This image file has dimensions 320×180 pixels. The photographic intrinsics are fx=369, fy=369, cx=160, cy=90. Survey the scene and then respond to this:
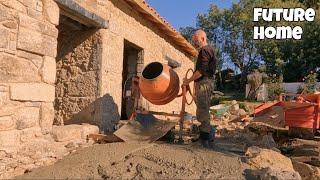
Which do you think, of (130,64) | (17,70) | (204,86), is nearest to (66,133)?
Answer: (17,70)

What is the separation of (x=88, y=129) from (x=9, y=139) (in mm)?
1838

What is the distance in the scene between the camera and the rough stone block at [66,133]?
511 cm

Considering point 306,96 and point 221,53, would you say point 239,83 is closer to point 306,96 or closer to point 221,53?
point 221,53

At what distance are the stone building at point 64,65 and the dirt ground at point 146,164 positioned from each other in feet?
1.22

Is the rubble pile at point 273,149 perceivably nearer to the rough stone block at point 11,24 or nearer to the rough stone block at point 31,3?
the rough stone block at point 11,24

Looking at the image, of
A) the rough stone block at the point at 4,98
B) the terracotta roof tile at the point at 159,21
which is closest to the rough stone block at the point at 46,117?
the rough stone block at the point at 4,98

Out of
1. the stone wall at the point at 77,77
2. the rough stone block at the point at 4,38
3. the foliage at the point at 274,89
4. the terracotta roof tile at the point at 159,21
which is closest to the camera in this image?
the rough stone block at the point at 4,38

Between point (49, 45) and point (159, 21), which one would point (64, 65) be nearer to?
point (49, 45)

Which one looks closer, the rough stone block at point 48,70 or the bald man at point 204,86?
the rough stone block at point 48,70

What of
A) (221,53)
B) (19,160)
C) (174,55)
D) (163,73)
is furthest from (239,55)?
(19,160)

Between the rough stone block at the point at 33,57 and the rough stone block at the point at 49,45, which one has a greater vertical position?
the rough stone block at the point at 49,45

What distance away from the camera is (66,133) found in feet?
17.4

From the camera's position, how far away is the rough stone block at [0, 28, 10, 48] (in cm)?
407

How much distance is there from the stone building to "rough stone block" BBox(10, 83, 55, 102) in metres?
0.01
